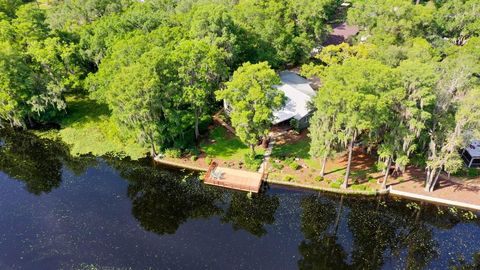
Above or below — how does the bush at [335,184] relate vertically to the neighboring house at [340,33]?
below

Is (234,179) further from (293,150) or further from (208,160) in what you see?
(293,150)

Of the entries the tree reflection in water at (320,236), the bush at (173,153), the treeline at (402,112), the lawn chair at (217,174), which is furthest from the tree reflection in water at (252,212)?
the bush at (173,153)

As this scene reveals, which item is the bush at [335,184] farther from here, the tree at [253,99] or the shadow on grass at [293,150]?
the tree at [253,99]

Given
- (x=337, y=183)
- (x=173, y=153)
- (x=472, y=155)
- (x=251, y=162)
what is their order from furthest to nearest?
(x=173, y=153)
(x=251, y=162)
(x=472, y=155)
(x=337, y=183)

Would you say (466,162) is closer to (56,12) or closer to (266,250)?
(266,250)

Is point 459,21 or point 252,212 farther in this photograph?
point 459,21

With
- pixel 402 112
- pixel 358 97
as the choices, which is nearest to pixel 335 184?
pixel 402 112

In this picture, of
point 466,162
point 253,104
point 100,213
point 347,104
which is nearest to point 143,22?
point 253,104
